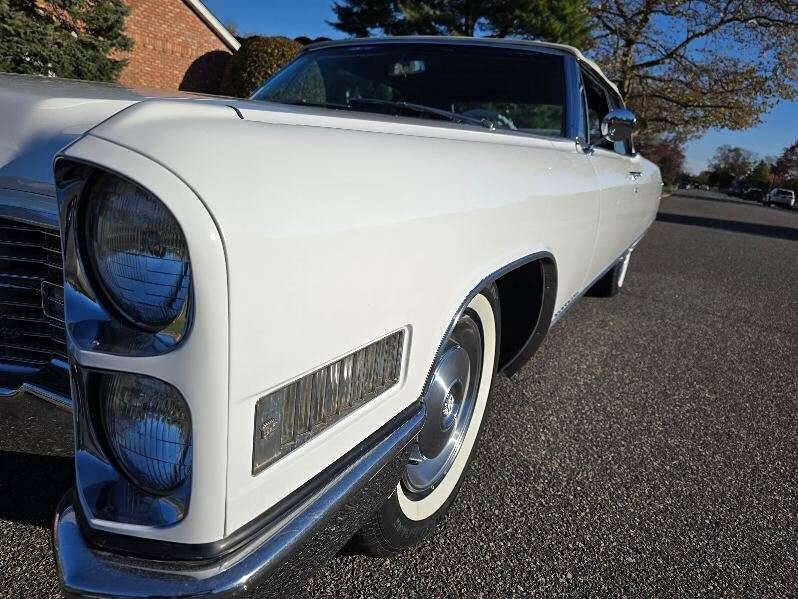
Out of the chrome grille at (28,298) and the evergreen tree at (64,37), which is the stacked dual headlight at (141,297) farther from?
the evergreen tree at (64,37)

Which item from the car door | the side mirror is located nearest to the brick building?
the car door

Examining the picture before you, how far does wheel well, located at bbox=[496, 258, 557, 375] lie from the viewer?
7.18ft

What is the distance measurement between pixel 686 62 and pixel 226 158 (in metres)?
23.0

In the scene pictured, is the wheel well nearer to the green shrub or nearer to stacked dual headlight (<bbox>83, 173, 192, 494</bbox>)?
stacked dual headlight (<bbox>83, 173, 192, 494</bbox>)

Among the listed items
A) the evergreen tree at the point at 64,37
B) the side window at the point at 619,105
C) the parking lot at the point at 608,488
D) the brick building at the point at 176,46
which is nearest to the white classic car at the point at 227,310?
the parking lot at the point at 608,488

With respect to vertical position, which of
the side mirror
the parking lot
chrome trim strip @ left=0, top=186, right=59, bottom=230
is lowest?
the parking lot

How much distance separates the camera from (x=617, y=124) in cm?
293

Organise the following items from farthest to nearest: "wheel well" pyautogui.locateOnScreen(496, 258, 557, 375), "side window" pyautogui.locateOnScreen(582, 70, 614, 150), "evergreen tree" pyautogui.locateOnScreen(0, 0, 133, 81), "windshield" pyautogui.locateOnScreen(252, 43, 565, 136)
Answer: "evergreen tree" pyautogui.locateOnScreen(0, 0, 133, 81)
"side window" pyautogui.locateOnScreen(582, 70, 614, 150)
"windshield" pyautogui.locateOnScreen(252, 43, 565, 136)
"wheel well" pyautogui.locateOnScreen(496, 258, 557, 375)

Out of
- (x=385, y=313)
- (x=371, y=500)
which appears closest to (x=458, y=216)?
(x=385, y=313)

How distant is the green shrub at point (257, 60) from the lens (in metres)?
12.7

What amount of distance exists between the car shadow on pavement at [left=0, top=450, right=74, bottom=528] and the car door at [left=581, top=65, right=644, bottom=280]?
2.41m

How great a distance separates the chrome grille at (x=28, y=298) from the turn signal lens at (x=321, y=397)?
0.67 metres

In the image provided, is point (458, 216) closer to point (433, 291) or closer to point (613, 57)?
point (433, 291)

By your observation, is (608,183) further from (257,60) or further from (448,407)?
(257,60)
